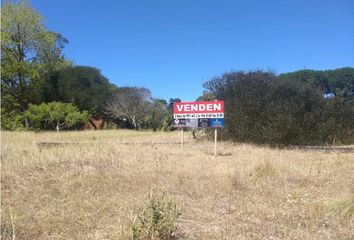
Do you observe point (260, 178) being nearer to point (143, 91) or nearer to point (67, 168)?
point (67, 168)

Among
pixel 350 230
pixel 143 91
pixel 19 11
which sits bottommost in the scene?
pixel 350 230

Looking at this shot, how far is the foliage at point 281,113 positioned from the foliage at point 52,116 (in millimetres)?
21385

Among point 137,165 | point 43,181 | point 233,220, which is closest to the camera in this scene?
point 233,220

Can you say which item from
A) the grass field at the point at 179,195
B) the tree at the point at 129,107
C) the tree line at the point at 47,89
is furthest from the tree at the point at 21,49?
the grass field at the point at 179,195

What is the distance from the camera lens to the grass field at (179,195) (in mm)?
5738

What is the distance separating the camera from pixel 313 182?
953cm

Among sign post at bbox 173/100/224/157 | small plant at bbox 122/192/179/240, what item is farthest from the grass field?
sign post at bbox 173/100/224/157

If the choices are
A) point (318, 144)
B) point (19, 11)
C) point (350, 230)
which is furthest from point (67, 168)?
point (19, 11)

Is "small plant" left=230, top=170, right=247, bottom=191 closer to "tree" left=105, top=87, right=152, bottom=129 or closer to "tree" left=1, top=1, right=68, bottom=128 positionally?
"tree" left=1, top=1, right=68, bottom=128

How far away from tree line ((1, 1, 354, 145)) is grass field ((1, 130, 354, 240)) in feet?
32.3

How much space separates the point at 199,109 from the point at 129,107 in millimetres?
41992

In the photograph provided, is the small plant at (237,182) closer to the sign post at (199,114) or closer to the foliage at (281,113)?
the sign post at (199,114)

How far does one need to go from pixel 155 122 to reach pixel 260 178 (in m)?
43.8

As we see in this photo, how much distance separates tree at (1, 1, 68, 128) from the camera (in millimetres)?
44906
